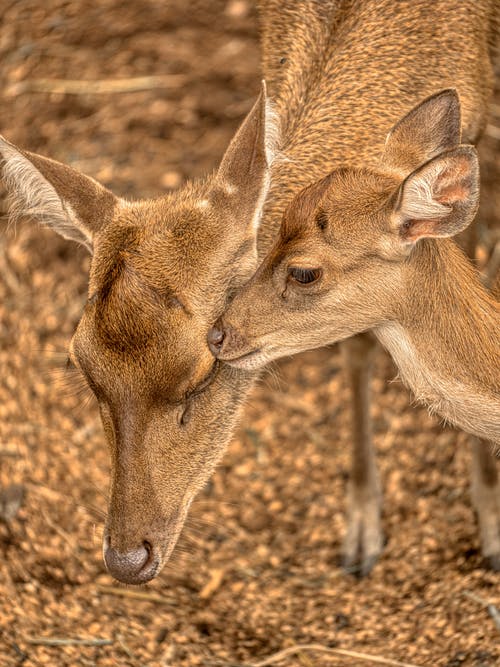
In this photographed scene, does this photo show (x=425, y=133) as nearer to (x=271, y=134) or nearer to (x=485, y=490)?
(x=271, y=134)

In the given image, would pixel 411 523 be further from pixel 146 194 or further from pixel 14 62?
pixel 14 62

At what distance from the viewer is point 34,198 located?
4418 millimetres

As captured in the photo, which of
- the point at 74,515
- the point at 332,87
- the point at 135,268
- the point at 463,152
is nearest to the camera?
the point at 463,152

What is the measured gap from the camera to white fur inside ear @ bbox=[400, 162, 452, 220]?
3.72m

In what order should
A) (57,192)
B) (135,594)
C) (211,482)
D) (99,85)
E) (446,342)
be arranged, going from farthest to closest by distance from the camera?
(99,85) < (211,482) < (135,594) < (57,192) < (446,342)

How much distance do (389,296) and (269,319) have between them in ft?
1.49

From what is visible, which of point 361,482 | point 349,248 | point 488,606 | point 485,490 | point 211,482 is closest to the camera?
point 349,248

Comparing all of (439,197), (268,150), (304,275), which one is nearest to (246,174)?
(268,150)

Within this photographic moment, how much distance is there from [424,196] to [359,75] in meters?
1.32

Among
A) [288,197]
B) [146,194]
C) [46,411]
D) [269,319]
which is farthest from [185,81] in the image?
[269,319]

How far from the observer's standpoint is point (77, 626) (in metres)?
5.03

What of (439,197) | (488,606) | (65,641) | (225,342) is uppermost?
(439,197)

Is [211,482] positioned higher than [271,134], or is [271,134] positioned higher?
[271,134]

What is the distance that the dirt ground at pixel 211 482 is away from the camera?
5.03m
